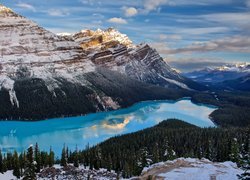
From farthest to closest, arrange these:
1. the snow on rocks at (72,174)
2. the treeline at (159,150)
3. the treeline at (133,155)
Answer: the treeline at (159,150) → the treeline at (133,155) → the snow on rocks at (72,174)

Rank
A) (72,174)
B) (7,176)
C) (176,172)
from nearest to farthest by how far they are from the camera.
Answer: (176,172)
(72,174)
(7,176)

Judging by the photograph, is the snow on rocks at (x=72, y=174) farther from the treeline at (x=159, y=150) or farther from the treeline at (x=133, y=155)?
the treeline at (x=159, y=150)

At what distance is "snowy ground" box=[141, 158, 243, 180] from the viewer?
280 ft

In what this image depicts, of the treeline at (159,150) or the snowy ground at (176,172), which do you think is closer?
the snowy ground at (176,172)

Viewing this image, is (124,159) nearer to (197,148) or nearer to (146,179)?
(197,148)

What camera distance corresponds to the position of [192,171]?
91.4 meters

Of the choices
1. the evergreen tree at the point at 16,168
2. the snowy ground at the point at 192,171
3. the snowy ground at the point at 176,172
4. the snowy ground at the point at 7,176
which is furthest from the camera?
the evergreen tree at the point at 16,168

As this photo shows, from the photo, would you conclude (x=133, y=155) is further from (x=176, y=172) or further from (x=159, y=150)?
(x=176, y=172)

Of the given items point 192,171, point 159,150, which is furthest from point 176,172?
point 159,150

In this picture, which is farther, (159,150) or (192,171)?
(159,150)

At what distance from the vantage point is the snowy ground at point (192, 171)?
8526 centimetres

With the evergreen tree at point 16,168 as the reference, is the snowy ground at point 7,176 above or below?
below

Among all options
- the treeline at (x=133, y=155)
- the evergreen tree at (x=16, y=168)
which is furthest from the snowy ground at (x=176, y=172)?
the treeline at (x=133, y=155)

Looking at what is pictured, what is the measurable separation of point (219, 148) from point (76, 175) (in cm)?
5619
